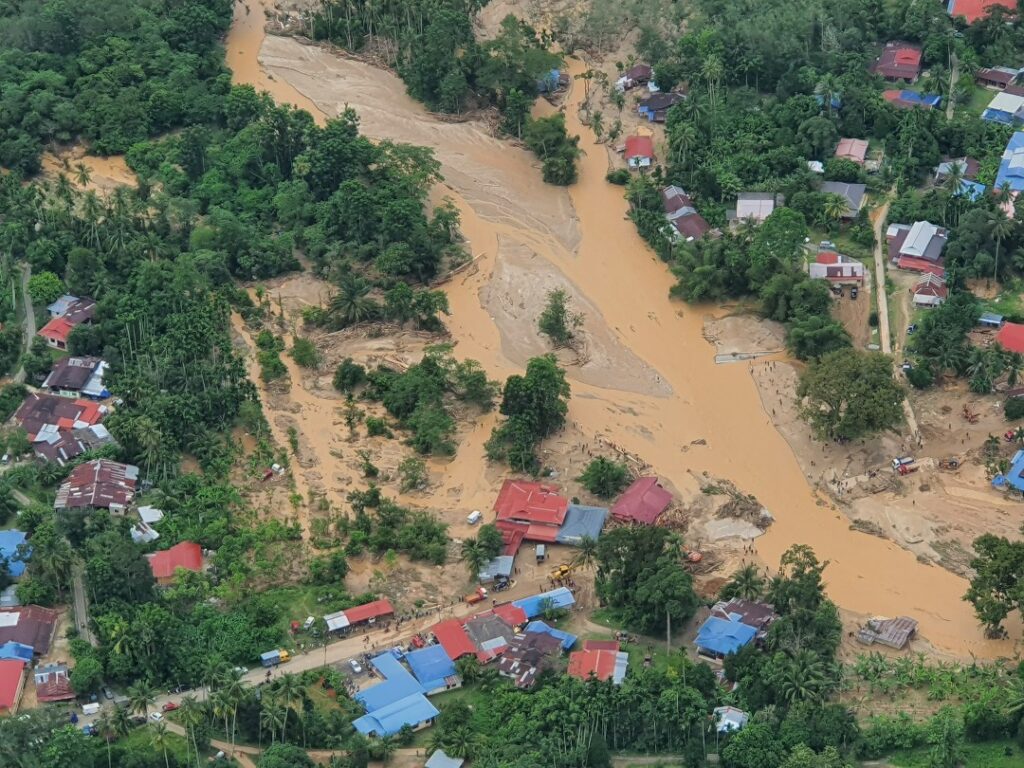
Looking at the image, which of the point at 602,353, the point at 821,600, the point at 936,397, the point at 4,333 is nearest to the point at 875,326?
the point at 936,397

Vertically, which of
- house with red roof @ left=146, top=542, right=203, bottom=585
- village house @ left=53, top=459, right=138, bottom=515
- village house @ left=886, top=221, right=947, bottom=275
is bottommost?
house with red roof @ left=146, top=542, right=203, bottom=585

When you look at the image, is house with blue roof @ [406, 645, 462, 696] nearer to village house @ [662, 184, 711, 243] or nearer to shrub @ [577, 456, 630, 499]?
shrub @ [577, 456, 630, 499]

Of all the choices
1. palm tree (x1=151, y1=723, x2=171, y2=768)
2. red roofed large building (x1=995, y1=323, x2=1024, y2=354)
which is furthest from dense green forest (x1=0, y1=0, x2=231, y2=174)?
red roofed large building (x1=995, y1=323, x2=1024, y2=354)

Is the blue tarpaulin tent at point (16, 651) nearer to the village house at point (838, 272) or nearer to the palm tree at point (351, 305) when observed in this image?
the palm tree at point (351, 305)

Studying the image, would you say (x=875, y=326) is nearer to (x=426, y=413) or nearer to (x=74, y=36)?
(x=426, y=413)

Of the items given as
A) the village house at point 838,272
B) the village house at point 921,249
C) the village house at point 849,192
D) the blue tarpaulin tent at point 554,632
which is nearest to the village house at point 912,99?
the village house at point 849,192

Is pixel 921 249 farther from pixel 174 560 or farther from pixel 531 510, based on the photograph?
pixel 174 560
